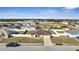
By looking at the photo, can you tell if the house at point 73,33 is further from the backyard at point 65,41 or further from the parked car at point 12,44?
the parked car at point 12,44

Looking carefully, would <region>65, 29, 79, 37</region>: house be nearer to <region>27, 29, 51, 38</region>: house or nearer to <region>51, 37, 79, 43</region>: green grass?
<region>51, 37, 79, 43</region>: green grass

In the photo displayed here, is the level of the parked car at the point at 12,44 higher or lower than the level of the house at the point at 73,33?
lower

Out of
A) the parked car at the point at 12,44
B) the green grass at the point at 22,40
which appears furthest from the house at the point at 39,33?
the parked car at the point at 12,44

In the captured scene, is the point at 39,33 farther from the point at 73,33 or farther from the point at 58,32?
the point at 73,33

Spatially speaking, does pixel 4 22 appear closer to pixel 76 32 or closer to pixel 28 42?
pixel 28 42

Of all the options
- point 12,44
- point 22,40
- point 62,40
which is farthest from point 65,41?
point 12,44

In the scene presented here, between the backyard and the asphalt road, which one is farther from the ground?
the backyard

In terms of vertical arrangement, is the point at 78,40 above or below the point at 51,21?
below

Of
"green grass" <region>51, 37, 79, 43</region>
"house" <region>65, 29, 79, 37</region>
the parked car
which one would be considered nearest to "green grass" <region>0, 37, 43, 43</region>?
the parked car

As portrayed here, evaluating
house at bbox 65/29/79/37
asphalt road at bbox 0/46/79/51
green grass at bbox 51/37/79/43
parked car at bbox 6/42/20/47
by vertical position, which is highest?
house at bbox 65/29/79/37

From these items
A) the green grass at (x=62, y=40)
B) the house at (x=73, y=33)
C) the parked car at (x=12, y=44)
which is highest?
the house at (x=73, y=33)
